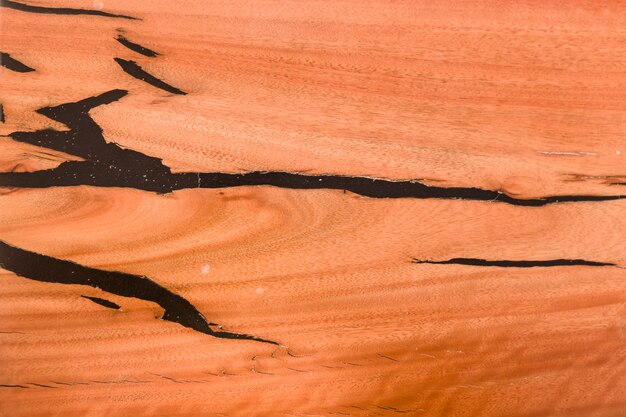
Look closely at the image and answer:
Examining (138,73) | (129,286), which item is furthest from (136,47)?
(129,286)

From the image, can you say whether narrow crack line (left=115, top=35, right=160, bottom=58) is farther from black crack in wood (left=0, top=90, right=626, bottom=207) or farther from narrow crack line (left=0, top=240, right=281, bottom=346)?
narrow crack line (left=0, top=240, right=281, bottom=346)

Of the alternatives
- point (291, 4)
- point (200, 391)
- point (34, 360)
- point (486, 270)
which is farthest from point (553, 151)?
point (34, 360)

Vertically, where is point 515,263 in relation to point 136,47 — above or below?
below

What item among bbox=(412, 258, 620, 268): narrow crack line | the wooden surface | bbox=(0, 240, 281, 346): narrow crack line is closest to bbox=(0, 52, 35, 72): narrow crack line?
the wooden surface

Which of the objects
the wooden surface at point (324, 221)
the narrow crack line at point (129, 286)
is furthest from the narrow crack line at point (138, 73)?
the narrow crack line at point (129, 286)

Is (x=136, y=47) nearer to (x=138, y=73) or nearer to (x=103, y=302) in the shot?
(x=138, y=73)

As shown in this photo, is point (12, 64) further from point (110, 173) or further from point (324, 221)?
point (324, 221)

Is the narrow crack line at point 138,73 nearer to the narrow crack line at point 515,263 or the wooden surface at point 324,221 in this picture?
the wooden surface at point 324,221
